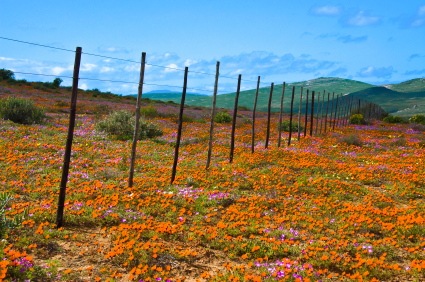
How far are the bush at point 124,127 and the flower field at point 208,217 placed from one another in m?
3.18

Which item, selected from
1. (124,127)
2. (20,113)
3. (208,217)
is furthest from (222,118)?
(208,217)

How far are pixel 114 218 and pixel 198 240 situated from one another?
97.1 inches

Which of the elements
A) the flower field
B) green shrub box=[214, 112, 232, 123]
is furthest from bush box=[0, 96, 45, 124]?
green shrub box=[214, 112, 232, 123]

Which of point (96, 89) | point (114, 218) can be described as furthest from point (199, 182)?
point (96, 89)

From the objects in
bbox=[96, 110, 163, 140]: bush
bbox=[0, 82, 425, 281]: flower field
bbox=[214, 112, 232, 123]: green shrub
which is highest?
bbox=[214, 112, 232, 123]: green shrub

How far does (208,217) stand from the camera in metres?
7.82

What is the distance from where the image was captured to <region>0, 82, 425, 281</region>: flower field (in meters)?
5.25

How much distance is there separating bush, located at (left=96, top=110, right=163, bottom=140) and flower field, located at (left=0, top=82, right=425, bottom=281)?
3.18m

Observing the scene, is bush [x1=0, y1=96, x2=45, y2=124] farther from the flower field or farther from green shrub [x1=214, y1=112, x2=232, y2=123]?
green shrub [x1=214, y1=112, x2=232, y2=123]

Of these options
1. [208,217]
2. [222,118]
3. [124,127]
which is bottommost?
[208,217]

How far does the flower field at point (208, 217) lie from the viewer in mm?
5250

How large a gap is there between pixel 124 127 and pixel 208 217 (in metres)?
14.2

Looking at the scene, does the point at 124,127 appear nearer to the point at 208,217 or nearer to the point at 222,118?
the point at 208,217

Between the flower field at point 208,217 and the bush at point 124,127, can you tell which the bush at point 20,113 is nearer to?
the flower field at point 208,217
